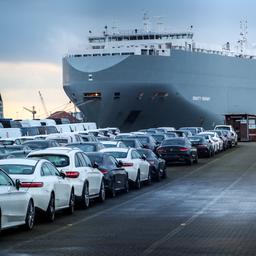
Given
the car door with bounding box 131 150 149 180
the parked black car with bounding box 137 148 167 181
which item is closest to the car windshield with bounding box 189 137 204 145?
the parked black car with bounding box 137 148 167 181

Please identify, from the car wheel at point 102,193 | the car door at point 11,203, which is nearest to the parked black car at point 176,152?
the car wheel at point 102,193

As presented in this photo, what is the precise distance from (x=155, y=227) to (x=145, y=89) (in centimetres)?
6292

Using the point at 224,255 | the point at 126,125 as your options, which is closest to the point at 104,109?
the point at 126,125

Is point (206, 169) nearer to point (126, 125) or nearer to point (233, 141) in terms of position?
point (233, 141)

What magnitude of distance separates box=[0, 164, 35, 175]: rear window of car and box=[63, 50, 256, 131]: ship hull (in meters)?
60.6

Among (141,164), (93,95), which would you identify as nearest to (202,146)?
(141,164)

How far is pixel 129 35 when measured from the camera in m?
86.1

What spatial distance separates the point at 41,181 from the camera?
54.4ft

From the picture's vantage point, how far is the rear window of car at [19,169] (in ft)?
55.1

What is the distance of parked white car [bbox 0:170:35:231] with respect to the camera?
14.1m

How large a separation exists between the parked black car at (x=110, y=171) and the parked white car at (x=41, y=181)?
16.0 feet

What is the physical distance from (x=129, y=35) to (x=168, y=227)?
71.1m

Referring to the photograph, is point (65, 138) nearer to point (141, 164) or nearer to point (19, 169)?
point (141, 164)

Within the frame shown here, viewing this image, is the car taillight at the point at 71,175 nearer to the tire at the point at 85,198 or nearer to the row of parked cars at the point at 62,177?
the row of parked cars at the point at 62,177
